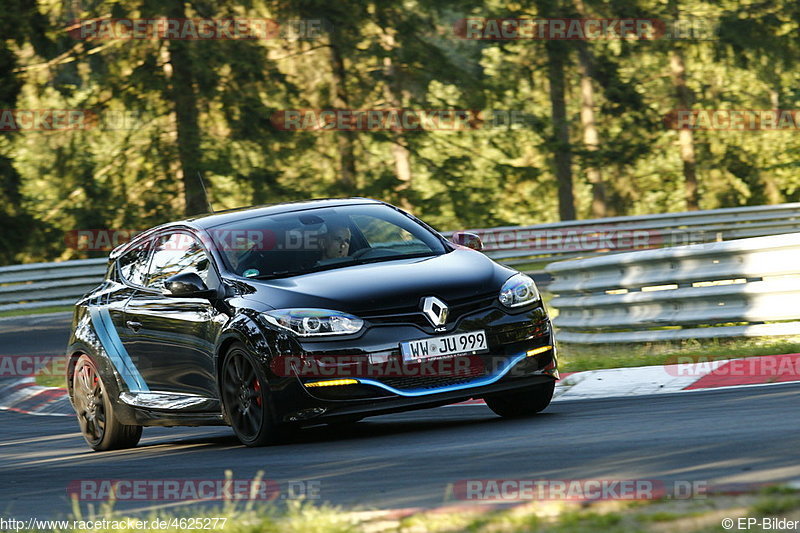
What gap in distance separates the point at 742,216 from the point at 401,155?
33.3ft

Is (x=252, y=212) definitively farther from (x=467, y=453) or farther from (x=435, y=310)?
(x=467, y=453)

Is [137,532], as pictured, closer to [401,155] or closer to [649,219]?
[649,219]

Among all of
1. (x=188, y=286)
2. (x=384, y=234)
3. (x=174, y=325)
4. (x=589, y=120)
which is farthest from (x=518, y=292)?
(x=589, y=120)

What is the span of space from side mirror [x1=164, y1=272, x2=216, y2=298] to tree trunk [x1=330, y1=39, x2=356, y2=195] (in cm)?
2298

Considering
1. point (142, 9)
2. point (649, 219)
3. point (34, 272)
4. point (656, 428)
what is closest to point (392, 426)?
point (656, 428)

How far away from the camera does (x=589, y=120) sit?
128 feet

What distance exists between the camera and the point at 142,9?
28234 mm

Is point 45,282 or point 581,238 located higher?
point 45,282

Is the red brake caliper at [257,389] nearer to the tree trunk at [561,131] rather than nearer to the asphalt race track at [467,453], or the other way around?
the asphalt race track at [467,453]

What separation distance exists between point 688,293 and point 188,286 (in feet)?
14.7

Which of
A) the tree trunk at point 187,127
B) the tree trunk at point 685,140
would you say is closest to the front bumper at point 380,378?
the tree trunk at point 187,127

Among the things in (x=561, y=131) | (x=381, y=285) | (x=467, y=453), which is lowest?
(x=561, y=131)

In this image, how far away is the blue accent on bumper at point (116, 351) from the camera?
927 centimetres

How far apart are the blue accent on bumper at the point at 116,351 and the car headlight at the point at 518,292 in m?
2.68
